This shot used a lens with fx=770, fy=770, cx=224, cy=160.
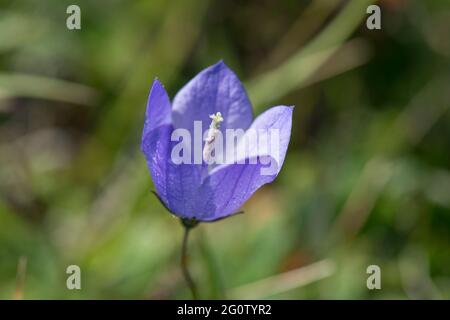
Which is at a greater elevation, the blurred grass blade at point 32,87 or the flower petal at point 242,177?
the blurred grass blade at point 32,87

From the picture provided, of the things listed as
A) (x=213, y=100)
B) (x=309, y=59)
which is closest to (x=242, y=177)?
(x=213, y=100)

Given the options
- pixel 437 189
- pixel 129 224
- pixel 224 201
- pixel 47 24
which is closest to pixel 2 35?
pixel 47 24

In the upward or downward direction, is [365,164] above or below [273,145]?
above

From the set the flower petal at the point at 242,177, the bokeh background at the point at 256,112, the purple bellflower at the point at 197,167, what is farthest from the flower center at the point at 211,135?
the bokeh background at the point at 256,112

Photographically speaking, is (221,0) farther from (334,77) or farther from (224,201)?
(224,201)

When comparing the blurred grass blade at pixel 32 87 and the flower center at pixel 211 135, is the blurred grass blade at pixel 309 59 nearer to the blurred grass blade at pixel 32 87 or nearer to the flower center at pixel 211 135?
the blurred grass blade at pixel 32 87

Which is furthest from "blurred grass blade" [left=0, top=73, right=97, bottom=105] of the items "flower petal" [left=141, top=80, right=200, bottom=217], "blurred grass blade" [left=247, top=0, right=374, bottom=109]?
"flower petal" [left=141, top=80, right=200, bottom=217]

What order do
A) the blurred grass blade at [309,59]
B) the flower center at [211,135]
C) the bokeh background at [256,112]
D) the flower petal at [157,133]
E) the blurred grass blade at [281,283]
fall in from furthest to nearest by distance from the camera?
1. the blurred grass blade at [309,59]
2. the bokeh background at [256,112]
3. the blurred grass blade at [281,283]
4. the flower center at [211,135]
5. the flower petal at [157,133]
